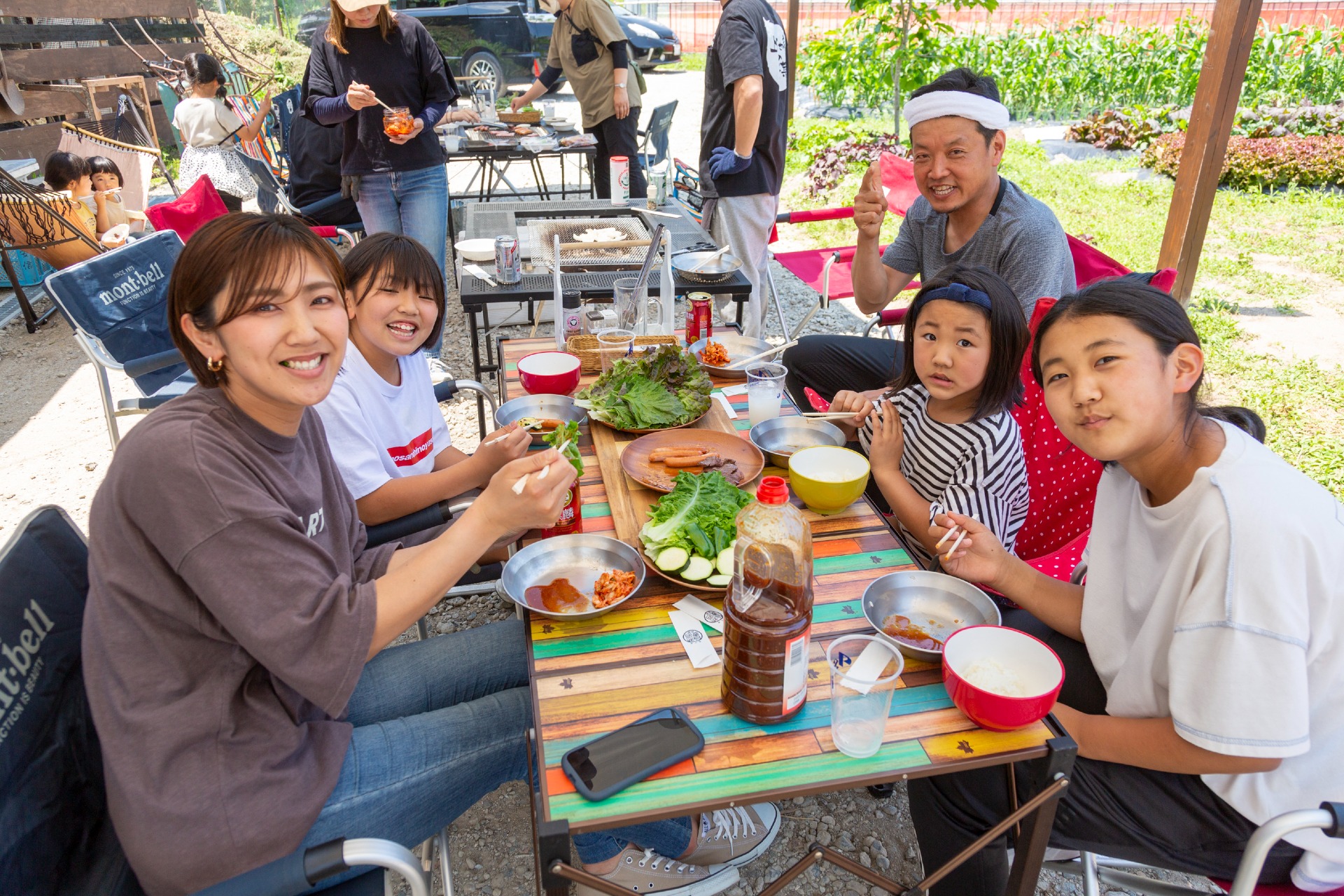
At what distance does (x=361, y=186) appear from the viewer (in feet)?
17.2

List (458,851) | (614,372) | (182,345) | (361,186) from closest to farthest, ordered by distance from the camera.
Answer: (182,345) < (458,851) < (614,372) < (361,186)

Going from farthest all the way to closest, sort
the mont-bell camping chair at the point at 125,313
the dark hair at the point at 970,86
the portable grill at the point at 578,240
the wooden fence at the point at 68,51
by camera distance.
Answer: the wooden fence at the point at 68,51 < the portable grill at the point at 578,240 < the mont-bell camping chair at the point at 125,313 < the dark hair at the point at 970,86

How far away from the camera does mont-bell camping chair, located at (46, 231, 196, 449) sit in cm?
361

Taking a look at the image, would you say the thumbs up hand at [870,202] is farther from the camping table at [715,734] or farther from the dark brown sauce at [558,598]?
the dark brown sauce at [558,598]

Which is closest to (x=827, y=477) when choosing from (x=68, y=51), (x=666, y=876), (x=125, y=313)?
(x=666, y=876)

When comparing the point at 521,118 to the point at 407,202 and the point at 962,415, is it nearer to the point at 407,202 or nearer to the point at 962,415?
the point at 407,202

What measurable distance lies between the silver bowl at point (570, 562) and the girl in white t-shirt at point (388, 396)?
18.0 inches

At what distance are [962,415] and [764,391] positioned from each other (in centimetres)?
61

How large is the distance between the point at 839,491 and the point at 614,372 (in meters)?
0.98

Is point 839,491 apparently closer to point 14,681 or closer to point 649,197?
point 14,681

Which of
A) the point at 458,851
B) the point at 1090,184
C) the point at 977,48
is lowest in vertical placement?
the point at 458,851

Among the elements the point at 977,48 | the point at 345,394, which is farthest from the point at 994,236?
the point at 977,48

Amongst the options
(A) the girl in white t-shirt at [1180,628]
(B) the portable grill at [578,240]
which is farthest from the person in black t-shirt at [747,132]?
(A) the girl in white t-shirt at [1180,628]

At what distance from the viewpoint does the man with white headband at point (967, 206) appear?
10.1 feet
